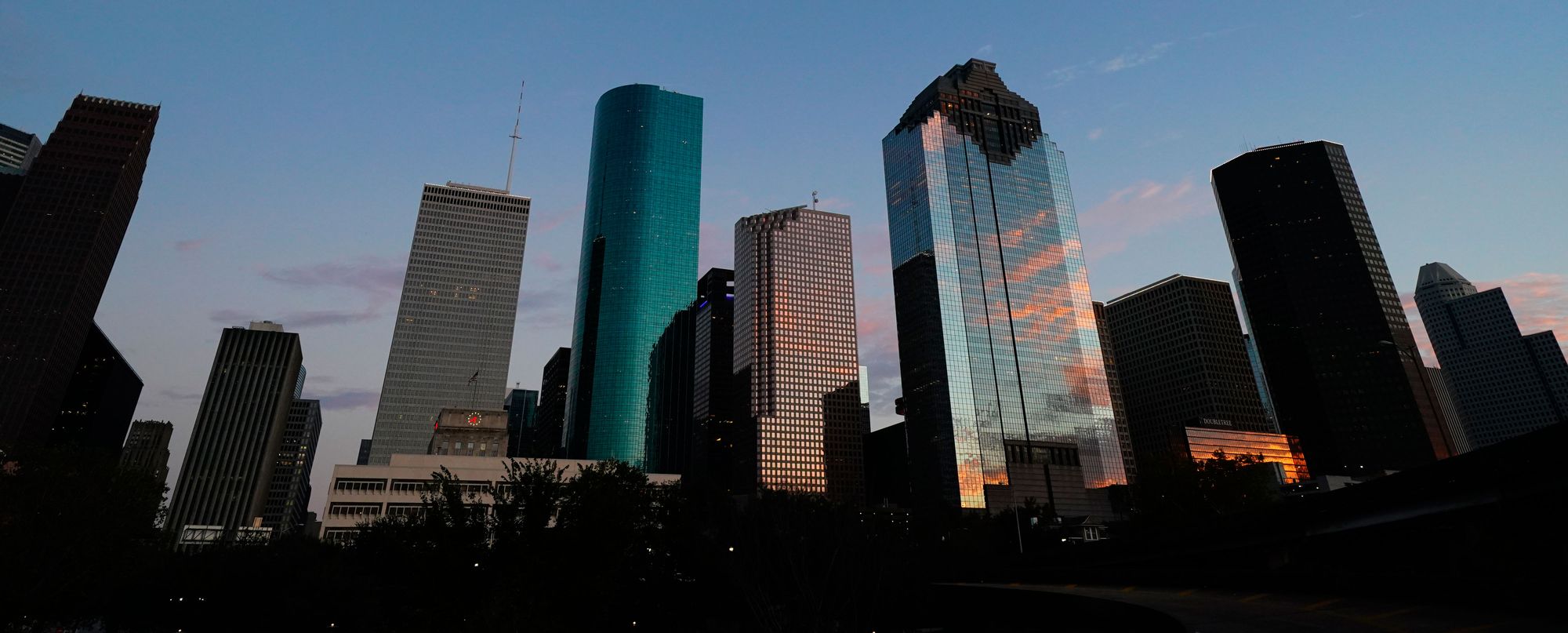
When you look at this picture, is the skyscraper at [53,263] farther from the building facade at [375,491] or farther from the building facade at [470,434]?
the building facade at [375,491]

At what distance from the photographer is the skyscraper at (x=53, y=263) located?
559 feet

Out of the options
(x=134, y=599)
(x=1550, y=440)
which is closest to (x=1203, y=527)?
(x=1550, y=440)

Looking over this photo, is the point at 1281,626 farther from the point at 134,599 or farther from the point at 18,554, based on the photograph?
the point at 134,599

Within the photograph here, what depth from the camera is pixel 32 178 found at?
186 metres

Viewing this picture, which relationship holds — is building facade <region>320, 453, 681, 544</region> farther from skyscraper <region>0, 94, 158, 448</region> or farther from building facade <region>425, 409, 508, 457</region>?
skyscraper <region>0, 94, 158, 448</region>

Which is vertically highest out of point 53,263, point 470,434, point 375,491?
point 53,263

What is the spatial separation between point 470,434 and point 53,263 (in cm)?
10884

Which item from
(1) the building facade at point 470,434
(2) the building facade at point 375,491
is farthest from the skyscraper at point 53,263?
(2) the building facade at point 375,491

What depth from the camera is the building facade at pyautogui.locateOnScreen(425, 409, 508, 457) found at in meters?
176

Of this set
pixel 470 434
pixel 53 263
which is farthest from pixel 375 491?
pixel 53 263

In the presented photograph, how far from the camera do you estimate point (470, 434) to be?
587ft

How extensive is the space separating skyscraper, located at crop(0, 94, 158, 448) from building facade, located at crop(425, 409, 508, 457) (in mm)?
87884

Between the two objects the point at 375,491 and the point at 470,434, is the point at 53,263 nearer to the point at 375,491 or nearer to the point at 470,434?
the point at 470,434

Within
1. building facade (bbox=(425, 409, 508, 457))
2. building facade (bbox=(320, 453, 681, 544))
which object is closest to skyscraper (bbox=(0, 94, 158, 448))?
building facade (bbox=(425, 409, 508, 457))
